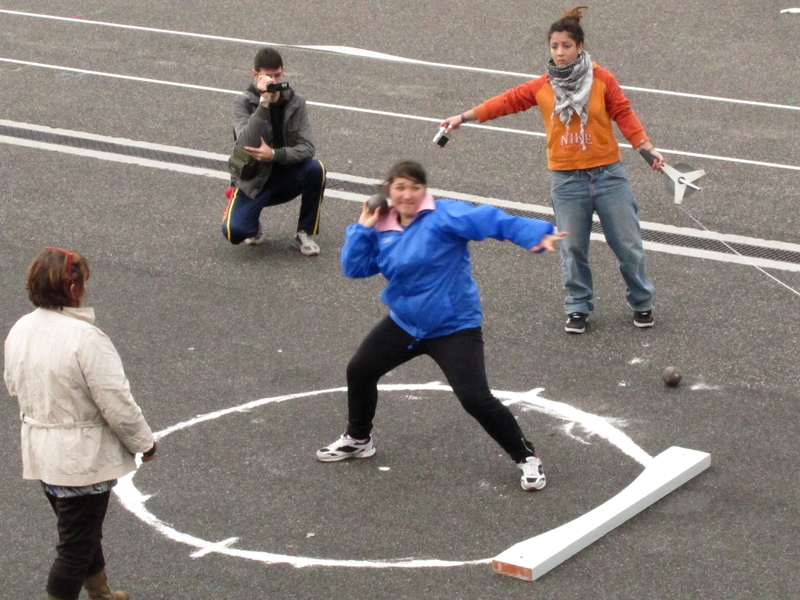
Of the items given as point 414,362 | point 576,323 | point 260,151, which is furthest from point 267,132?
point 576,323

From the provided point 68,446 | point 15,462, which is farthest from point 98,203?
point 68,446

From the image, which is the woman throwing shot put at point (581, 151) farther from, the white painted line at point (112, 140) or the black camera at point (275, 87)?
the white painted line at point (112, 140)

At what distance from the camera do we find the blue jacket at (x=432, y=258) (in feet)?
18.4

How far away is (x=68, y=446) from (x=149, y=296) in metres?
4.04

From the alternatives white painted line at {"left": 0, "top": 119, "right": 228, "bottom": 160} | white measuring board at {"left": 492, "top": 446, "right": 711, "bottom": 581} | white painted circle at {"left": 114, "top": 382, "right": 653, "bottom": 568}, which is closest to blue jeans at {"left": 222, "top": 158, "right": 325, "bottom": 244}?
white painted line at {"left": 0, "top": 119, "right": 228, "bottom": 160}

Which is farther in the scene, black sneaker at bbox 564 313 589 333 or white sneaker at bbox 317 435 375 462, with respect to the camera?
black sneaker at bbox 564 313 589 333

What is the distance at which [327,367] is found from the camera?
745 centimetres

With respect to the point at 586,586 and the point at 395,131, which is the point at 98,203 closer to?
the point at 395,131

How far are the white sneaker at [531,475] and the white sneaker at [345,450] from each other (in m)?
0.91

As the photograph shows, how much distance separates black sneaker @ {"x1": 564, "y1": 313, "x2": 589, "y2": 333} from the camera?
7.77 meters

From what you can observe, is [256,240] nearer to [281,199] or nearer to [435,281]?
[281,199]

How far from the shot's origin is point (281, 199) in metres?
9.42

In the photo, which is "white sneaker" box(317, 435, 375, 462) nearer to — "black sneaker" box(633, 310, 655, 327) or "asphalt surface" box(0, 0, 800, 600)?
"asphalt surface" box(0, 0, 800, 600)

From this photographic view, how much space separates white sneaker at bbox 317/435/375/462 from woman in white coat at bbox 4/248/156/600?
64.0 inches
